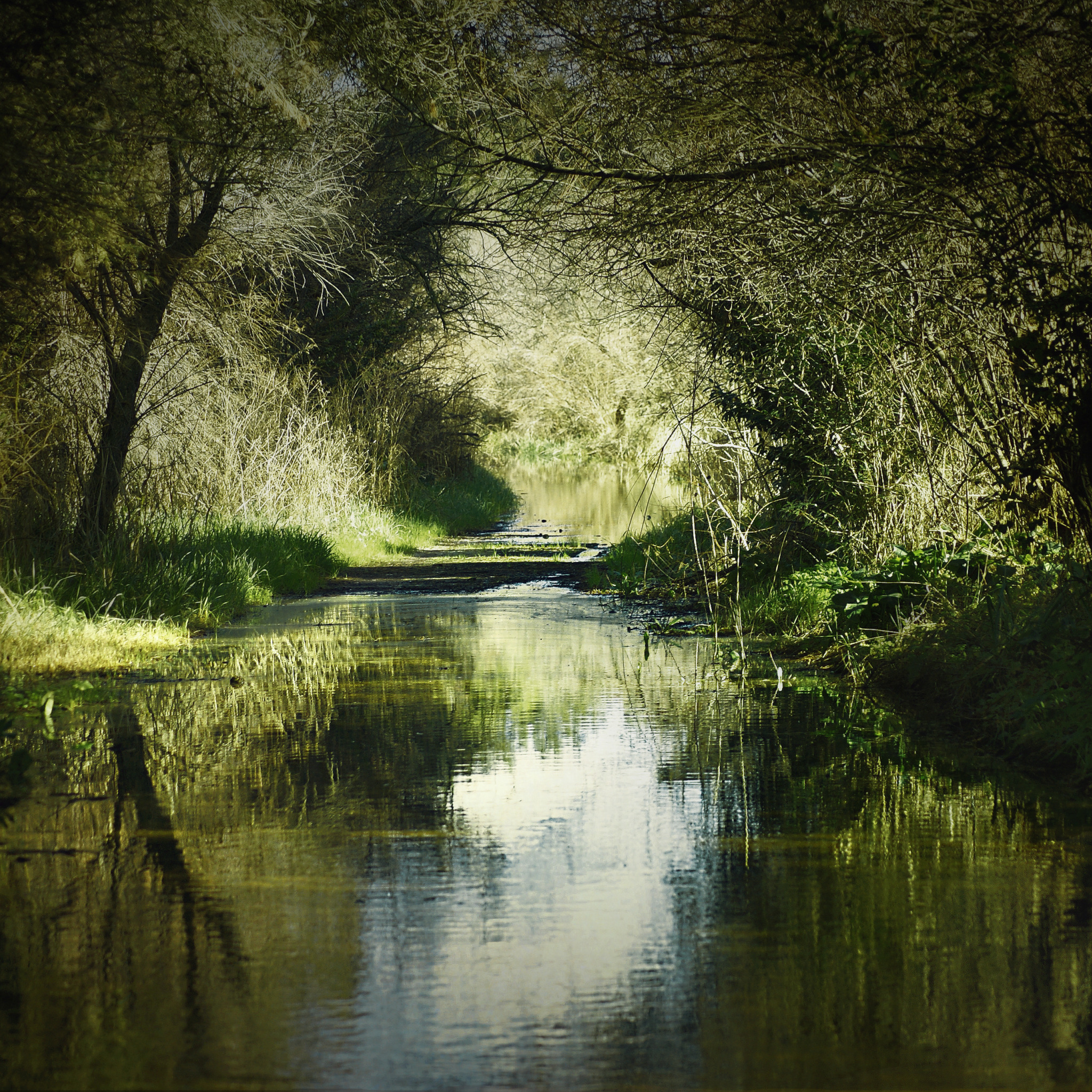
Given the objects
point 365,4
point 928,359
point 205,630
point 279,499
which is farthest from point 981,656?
point 279,499

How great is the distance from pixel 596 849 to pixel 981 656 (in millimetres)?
4137

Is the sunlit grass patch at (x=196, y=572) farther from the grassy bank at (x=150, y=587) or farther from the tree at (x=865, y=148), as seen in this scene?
the tree at (x=865, y=148)

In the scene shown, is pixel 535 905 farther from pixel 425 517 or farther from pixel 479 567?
pixel 425 517

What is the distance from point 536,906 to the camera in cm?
534

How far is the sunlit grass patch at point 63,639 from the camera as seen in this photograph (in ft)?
34.6

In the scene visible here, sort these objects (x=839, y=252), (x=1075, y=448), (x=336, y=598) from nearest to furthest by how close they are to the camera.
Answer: (x=1075, y=448), (x=839, y=252), (x=336, y=598)

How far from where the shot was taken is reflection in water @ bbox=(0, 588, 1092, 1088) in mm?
3992

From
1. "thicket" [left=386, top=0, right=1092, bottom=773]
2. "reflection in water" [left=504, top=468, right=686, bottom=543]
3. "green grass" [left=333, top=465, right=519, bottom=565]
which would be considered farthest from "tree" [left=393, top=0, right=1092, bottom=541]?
"green grass" [left=333, top=465, right=519, bottom=565]

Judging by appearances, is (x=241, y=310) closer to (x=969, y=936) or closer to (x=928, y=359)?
(x=928, y=359)

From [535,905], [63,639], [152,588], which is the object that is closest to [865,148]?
[535,905]

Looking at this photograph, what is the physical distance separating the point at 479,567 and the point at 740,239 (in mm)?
11308

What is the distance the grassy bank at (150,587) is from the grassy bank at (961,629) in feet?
17.1

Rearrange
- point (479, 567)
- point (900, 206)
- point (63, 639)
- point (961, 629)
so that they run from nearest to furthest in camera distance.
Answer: point (900, 206) < point (961, 629) < point (63, 639) < point (479, 567)

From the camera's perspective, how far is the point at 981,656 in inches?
364
